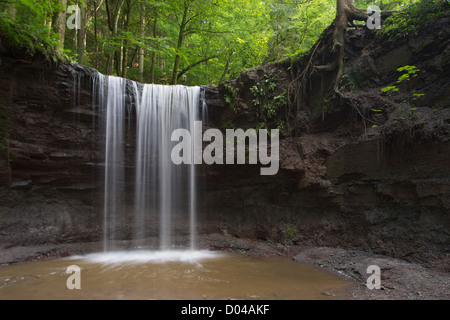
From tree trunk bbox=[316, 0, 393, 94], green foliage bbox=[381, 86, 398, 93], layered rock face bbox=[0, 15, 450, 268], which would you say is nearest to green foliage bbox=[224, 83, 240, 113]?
layered rock face bbox=[0, 15, 450, 268]

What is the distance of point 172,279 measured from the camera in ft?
16.6

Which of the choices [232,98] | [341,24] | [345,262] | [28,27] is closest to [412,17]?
[341,24]

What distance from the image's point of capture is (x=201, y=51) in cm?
1408

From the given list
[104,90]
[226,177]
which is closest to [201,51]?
[104,90]

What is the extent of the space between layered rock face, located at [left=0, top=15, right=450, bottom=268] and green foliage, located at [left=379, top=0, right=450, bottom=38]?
0.32 metres

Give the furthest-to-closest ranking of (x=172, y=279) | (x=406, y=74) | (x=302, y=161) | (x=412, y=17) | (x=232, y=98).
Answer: (x=232, y=98)
(x=302, y=161)
(x=412, y=17)
(x=406, y=74)
(x=172, y=279)

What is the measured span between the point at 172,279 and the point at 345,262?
148 inches

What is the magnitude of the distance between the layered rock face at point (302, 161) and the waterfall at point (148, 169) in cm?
29

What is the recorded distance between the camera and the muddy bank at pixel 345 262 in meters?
4.24

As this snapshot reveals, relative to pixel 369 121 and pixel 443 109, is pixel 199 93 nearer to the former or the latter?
pixel 369 121

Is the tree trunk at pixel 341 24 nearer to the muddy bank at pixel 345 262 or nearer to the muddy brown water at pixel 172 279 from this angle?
the muddy bank at pixel 345 262

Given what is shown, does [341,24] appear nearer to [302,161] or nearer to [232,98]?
[232,98]

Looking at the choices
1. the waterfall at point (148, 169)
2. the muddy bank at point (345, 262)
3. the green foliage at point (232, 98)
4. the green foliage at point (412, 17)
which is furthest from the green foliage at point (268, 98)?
the muddy bank at point (345, 262)

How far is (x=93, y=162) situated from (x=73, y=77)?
2542 millimetres
